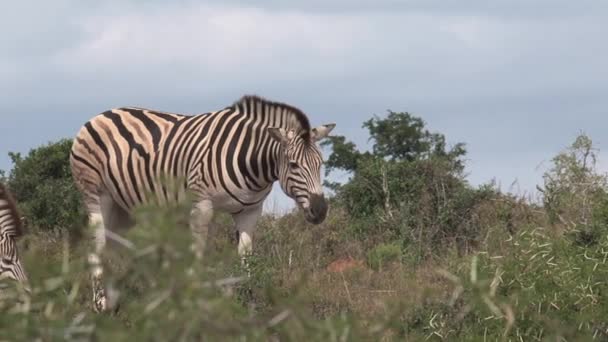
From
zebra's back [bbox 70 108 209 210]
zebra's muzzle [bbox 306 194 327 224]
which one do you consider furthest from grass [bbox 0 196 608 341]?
zebra's back [bbox 70 108 209 210]

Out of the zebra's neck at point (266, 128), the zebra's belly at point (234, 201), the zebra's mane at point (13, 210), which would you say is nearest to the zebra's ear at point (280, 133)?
the zebra's neck at point (266, 128)

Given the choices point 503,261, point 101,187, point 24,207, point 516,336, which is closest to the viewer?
point 516,336

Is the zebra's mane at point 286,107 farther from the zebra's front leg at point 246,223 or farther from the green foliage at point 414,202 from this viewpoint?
the green foliage at point 414,202

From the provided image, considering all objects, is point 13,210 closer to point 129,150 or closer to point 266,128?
point 129,150

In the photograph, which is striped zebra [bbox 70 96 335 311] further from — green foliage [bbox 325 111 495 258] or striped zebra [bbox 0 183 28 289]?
green foliage [bbox 325 111 495 258]

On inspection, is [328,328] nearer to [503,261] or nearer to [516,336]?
[516,336]

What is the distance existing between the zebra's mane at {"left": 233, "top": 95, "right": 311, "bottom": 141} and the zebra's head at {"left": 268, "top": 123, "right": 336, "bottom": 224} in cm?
4

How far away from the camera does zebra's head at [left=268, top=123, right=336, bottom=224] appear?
1204 centimetres

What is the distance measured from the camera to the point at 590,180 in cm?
1535

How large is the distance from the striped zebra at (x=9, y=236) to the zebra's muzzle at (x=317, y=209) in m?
2.37

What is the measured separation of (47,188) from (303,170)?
7183mm

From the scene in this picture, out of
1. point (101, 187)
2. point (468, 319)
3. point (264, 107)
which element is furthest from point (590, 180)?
point (468, 319)

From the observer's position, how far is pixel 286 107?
12711mm

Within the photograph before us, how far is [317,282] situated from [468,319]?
13.7 feet
